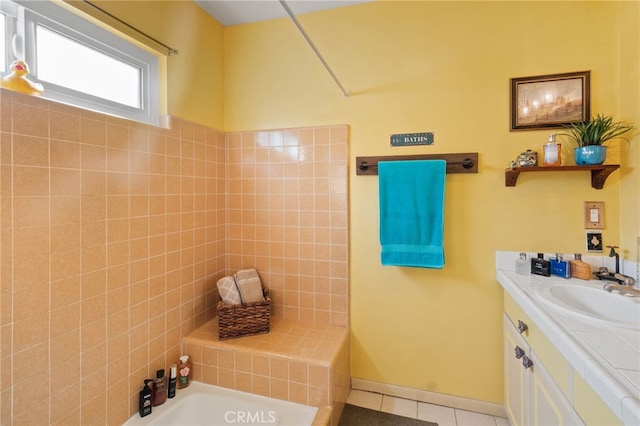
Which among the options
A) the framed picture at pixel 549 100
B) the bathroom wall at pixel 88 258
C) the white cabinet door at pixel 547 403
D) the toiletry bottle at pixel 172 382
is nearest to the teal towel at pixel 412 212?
the framed picture at pixel 549 100

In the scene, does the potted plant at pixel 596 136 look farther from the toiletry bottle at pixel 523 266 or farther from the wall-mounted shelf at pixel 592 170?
the toiletry bottle at pixel 523 266

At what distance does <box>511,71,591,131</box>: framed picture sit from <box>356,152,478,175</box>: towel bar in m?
0.29


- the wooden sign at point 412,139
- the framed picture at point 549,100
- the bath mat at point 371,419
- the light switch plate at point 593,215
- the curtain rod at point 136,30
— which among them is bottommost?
the bath mat at point 371,419

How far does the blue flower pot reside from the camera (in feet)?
4.46

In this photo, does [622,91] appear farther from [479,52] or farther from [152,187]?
[152,187]

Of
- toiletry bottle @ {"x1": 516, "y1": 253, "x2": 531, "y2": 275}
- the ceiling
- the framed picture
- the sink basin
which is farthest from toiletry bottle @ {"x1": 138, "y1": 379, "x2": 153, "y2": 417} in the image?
the framed picture

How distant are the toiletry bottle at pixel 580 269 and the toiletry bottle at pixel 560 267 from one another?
0.08 feet

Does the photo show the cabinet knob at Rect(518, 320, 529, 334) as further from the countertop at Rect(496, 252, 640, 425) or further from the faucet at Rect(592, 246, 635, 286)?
the faucet at Rect(592, 246, 635, 286)

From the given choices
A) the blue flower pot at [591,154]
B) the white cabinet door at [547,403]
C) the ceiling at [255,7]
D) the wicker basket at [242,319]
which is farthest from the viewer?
the ceiling at [255,7]

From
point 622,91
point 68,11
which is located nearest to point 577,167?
point 622,91

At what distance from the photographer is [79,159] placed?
1189 mm

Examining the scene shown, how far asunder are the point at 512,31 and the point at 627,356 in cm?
171

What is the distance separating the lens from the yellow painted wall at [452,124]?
1519 mm

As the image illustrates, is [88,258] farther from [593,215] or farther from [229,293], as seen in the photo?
[593,215]
